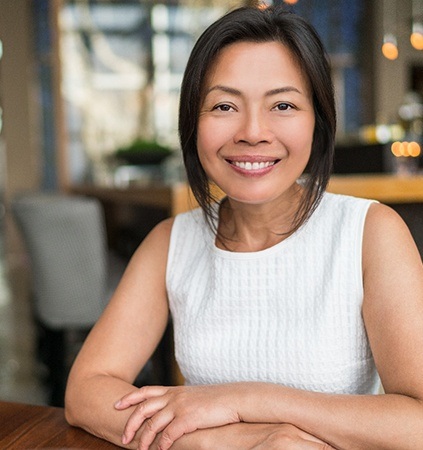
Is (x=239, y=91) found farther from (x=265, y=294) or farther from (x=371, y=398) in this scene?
(x=371, y=398)

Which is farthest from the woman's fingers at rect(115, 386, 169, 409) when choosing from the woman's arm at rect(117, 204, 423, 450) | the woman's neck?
the woman's neck

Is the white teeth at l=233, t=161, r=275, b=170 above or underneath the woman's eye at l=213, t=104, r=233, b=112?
underneath

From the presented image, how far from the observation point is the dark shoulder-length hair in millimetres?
1046

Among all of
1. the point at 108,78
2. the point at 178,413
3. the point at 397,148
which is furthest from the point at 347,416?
the point at 108,78

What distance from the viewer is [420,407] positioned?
90cm

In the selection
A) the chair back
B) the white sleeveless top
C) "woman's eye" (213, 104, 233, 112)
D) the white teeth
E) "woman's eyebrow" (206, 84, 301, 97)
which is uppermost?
"woman's eyebrow" (206, 84, 301, 97)

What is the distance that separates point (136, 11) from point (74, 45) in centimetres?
105

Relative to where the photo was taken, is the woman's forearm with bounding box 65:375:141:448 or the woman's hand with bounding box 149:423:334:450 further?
the woman's forearm with bounding box 65:375:141:448

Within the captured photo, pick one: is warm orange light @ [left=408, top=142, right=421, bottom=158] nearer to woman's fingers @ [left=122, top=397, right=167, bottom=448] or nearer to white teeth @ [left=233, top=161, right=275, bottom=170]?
white teeth @ [left=233, top=161, right=275, bottom=170]

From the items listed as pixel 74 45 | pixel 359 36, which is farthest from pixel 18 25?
Answer: pixel 359 36

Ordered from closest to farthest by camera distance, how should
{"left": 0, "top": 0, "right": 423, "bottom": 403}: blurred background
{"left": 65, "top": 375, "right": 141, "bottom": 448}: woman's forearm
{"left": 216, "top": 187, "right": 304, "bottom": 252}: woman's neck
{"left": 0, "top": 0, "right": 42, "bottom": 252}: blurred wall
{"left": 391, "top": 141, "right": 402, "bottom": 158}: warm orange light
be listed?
1. {"left": 65, "top": 375, "right": 141, "bottom": 448}: woman's forearm
2. {"left": 216, "top": 187, "right": 304, "bottom": 252}: woman's neck
3. {"left": 391, "top": 141, "right": 402, "bottom": 158}: warm orange light
4. {"left": 0, "top": 0, "right": 423, "bottom": 403}: blurred background
5. {"left": 0, "top": 0, "right": 42, "bottom": 252}: blurred wall

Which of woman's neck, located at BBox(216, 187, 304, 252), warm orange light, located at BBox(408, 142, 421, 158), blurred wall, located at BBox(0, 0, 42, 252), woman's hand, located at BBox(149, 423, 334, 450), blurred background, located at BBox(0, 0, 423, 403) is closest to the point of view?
woman's hand, located at BBox(149, 423, 334, 450)

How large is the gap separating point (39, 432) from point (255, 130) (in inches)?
21.0

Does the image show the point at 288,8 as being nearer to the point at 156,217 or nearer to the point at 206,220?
the point at 206,220
